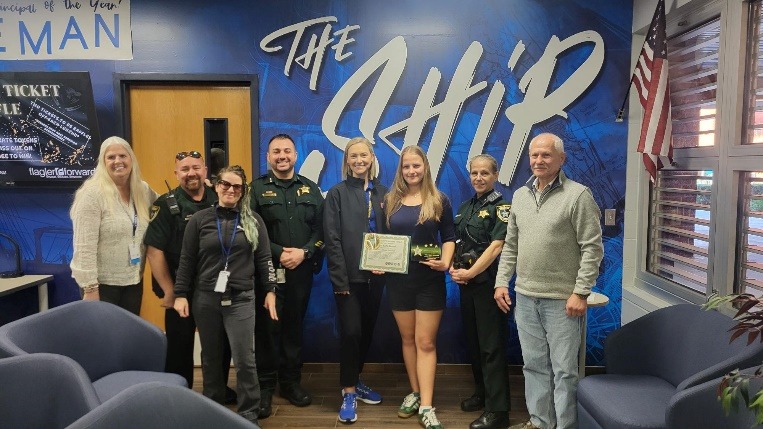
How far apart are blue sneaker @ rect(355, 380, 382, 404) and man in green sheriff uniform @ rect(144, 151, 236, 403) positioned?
1082mm

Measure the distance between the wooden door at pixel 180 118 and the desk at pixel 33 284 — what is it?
0.69 meters

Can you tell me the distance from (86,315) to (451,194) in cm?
244

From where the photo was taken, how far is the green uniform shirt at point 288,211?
3262 millimetres

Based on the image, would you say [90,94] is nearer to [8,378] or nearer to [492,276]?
[8,378]

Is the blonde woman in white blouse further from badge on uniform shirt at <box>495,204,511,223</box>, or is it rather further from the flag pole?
the flag pole

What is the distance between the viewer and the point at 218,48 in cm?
389

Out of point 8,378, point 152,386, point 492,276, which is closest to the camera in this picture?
point 152,386

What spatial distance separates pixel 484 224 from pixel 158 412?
83.4 inches

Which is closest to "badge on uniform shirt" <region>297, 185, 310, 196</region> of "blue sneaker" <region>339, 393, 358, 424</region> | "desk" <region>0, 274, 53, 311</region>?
"blue sneaker" <region>339, 393, 358, 424</region>

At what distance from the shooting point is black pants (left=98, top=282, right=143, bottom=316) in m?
3.04

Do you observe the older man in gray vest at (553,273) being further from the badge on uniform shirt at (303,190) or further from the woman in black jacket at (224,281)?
the woman in black jacket at (224,281)

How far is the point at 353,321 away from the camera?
3.22m

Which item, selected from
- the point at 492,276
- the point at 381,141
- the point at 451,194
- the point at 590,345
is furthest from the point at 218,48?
the point at 590,345

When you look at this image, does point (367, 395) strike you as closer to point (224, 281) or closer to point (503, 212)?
point (224, 281)
